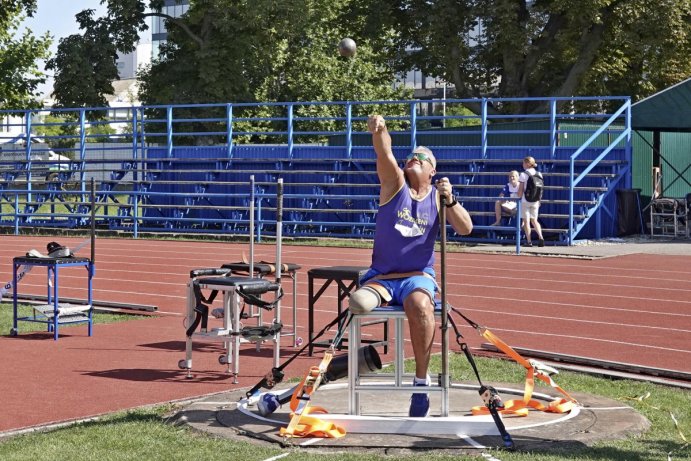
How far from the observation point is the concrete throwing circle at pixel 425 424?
8000mm


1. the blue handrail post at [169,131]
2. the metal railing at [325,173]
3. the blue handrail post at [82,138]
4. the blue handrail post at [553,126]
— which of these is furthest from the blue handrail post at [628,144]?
the blue handrail post at [82,138]

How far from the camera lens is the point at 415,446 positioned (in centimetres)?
789

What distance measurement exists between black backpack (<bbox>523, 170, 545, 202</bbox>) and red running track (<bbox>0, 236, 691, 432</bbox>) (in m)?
2.21

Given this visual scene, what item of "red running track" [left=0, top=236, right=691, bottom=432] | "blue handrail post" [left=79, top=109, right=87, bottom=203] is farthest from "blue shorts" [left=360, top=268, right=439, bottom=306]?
"blue handrail post" [left=79, top=109, right=87, bottom=203]

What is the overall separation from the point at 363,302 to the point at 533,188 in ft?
57.2

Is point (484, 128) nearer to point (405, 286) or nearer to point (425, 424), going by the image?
point (405, 286)

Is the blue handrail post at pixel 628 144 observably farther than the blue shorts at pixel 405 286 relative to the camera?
Answer: Yes

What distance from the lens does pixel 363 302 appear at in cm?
852

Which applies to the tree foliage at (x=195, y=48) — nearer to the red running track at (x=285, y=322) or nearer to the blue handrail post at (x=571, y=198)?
the blue handrail post at (x=571, y=198)

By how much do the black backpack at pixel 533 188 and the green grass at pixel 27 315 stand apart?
39.2ft

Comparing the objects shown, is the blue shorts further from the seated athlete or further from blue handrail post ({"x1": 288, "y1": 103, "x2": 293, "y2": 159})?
blue handrail post ({"x1": 288, "y1": 103, "x2": 293, "y2": 159})

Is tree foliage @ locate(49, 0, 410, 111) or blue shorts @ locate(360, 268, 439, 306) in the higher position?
tree foliage @ locate(49, 0, 410, 111)

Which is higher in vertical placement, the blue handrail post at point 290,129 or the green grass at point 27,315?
the blue handrail post at point 290,129

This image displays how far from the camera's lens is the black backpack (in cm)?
2547
